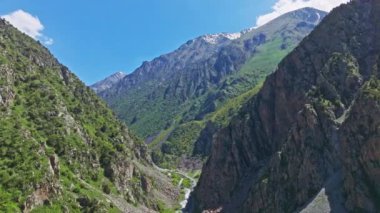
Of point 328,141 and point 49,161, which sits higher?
point 49,161

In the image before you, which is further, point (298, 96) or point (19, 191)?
point (298, 96)

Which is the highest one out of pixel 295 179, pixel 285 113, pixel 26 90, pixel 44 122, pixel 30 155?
pixel 26 90

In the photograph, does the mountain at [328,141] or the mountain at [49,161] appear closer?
the mountain at [49,161]

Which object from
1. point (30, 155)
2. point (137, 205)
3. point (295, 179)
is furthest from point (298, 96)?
point (30, 155)

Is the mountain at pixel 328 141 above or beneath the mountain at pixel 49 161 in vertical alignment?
beneath

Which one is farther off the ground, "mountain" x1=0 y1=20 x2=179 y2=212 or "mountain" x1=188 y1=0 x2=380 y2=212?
"mountain" x1=0 y1=20 x2=179 y2=212

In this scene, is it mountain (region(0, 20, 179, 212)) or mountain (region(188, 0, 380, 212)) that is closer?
mountain (region(0, 20, 179, 212))

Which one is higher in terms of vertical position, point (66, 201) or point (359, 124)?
point (66, 201)

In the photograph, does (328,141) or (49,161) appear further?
(328,141)

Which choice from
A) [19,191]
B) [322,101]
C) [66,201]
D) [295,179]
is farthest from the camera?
[322,101]

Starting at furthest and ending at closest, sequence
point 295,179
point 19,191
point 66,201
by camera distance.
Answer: point 295,179 → point 66,201 → point 19,191

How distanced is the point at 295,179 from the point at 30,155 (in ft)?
246

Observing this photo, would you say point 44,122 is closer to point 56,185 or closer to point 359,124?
point 56,185

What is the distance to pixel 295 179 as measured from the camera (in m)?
154
